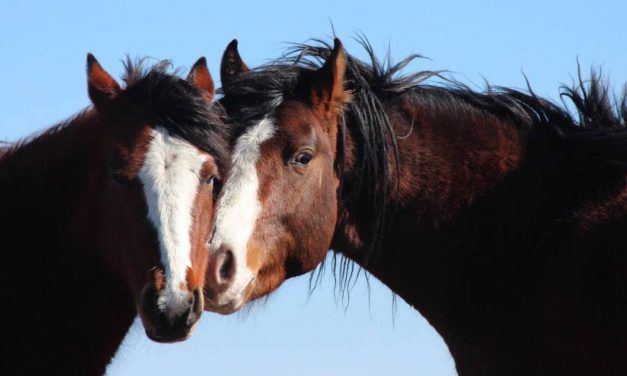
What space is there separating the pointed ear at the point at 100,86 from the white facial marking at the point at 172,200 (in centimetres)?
52

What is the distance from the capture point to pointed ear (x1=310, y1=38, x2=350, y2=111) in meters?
8.57

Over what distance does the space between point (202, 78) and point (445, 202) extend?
5.45ft

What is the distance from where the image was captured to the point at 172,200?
730 cm

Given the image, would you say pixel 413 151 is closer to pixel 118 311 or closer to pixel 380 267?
pixel 380 267

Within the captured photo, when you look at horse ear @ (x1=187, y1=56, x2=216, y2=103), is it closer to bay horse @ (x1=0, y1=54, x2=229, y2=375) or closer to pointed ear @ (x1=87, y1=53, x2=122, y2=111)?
bay horse @ (x1=0, y1=54, x2=229, y2=375)

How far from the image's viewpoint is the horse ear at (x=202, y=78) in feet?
26.9

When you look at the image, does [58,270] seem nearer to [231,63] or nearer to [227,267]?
[227,267]

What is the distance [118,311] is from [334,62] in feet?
6.52

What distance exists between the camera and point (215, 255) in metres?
7.79

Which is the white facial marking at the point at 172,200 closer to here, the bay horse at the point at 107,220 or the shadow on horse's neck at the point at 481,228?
the bay horse at the point at 107,220

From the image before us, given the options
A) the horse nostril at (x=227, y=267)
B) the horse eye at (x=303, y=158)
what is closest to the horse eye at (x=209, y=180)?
the horse nostril at (x=227, y=267)

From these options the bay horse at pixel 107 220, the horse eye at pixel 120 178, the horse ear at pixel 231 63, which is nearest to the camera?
the bay horse at pixel 107 220

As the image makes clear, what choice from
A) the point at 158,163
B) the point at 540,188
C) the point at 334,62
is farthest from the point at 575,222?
the point at 158,163

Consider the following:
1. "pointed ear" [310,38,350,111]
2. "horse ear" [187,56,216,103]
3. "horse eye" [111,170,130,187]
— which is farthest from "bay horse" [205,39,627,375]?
"horse eye" [111,170,130,187]
